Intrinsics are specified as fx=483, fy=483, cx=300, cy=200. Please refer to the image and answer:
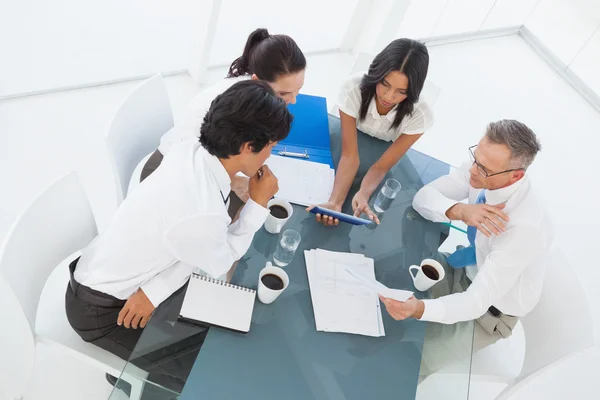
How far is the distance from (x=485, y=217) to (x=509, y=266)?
0.21m

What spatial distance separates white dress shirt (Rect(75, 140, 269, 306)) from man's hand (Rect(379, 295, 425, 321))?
506 mm

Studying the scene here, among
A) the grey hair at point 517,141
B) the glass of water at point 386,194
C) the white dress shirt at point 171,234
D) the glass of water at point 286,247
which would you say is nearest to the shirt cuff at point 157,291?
the white dress shirt at point 171,234

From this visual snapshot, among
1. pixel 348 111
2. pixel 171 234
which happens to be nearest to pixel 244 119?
pixel 171 234

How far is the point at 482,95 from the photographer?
17.3ft

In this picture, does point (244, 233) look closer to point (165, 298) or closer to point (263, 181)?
point (263, 181)

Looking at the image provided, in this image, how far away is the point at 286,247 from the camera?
66.6 inches

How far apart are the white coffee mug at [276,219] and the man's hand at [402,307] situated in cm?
44

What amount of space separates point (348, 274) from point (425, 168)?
0.92 meters

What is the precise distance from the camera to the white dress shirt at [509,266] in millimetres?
1698

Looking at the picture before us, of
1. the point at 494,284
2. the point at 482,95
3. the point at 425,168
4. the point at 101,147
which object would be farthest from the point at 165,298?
the point at 482,95

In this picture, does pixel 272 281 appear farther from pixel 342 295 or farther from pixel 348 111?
pixel 348 111

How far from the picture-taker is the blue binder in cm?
220

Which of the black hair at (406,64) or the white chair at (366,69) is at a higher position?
the black hair at (406,64)

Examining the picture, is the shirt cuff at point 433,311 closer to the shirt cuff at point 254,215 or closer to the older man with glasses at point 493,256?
the older man with glasses at point 493,256
